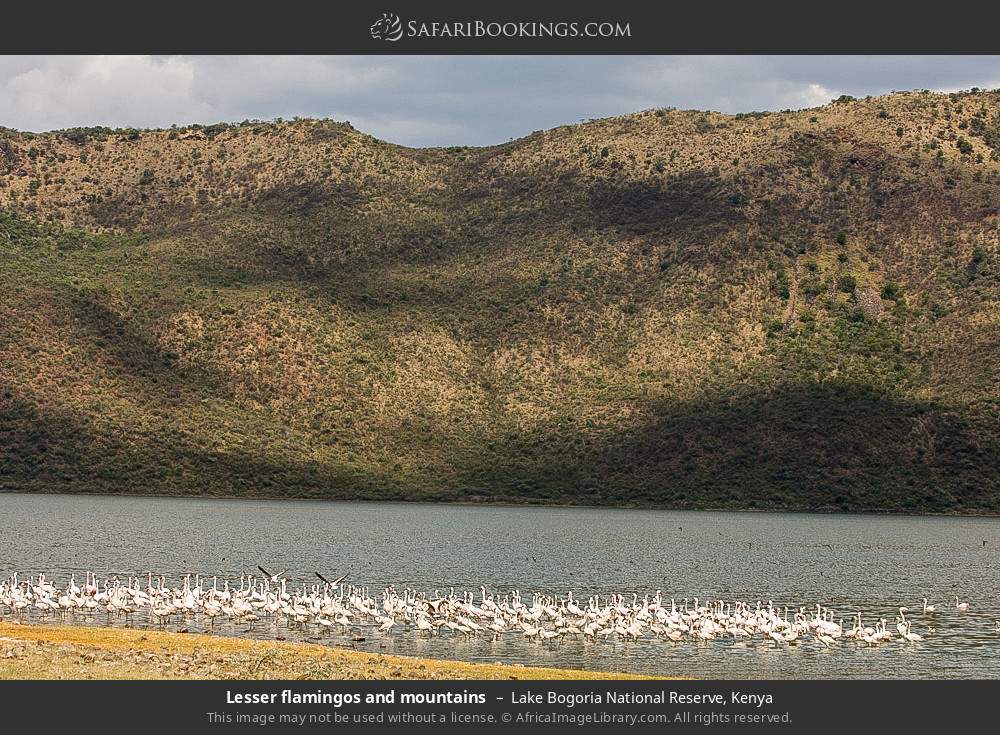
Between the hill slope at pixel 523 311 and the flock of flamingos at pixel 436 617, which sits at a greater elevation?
the hill slope at pixel 523 311

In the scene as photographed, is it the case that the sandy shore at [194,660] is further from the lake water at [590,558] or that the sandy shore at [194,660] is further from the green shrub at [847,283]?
the green shrub at [847,283]

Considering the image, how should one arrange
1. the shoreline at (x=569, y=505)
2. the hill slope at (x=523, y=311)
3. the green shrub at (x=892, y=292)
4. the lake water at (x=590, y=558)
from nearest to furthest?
1. the lake water at (x=590, y=558)
2. the shoreline at (x=569, y=505)
3. the hill slope at (x=523, y=311)
4. the green shrub at (x=892, y=292)

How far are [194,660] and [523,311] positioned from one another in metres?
105

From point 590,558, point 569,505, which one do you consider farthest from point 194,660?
point 569,505

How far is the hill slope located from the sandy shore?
7174 centimetres

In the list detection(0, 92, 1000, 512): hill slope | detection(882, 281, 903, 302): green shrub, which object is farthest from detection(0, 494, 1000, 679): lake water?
detection(882, 281, 903, 302): green shrub

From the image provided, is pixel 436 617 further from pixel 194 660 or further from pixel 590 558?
pixel 590 558

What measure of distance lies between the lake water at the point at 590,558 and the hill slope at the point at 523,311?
599cm

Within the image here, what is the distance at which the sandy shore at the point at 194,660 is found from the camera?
99.3 feet

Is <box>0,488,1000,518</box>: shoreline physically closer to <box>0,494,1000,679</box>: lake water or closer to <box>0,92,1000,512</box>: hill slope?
<box>0,92,1000,512</box>: hill slope

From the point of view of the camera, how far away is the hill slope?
114m

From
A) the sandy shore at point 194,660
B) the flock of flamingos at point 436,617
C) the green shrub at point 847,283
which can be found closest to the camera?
the sandy shore at point 194,660

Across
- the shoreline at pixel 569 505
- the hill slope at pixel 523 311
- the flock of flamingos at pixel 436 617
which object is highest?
the hill slope at pixel 523 311

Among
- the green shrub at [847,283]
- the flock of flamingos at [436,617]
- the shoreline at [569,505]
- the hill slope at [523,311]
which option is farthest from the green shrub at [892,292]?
the flock of flamingos at [436,617]
